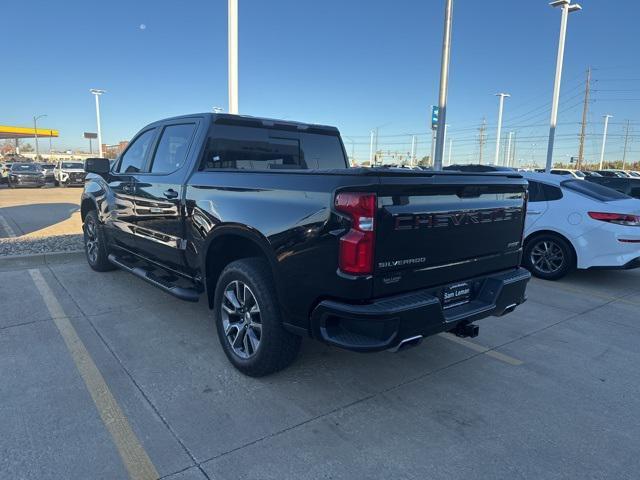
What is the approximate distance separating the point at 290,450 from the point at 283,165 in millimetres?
2785

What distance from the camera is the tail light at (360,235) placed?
255cm

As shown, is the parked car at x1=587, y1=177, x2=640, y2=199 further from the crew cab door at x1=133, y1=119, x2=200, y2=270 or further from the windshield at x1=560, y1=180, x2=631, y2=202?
the crew cab door at x1=133, y1=119, x2=200, y2=270

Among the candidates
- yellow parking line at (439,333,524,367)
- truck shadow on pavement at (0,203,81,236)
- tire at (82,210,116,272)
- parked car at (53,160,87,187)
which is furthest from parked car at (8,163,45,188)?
yellow parking line at (439,333,524,367)

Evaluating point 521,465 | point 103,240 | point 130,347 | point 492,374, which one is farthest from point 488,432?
point 103,240

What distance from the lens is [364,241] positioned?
254 cm

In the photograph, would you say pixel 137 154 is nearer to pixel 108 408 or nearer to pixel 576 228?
pixel 108 408

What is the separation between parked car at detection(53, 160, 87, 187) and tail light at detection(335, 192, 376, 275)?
27.7 meters

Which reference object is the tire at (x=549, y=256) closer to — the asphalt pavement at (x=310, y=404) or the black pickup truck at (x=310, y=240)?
the asphalt pavement at (x=310, y=404)

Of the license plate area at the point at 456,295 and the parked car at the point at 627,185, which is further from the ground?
the parked car at the point at 627,185

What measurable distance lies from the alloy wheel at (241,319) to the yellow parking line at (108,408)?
93 centimetres

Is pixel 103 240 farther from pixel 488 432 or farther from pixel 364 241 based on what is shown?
pixel 488 432

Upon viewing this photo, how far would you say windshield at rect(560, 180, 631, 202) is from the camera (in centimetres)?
663

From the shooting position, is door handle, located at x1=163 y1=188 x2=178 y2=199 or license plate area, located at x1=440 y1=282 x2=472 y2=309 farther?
door handle, located at x1=163 y1=188 x2=178 y2=199

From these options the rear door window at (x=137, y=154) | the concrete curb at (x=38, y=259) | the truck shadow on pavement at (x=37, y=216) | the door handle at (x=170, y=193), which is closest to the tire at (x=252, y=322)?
the door handle at (x=170, y=193)
